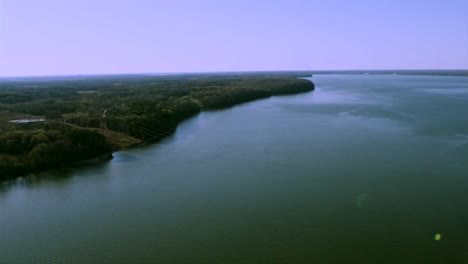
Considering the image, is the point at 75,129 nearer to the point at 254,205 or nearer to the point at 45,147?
the point at 45,147

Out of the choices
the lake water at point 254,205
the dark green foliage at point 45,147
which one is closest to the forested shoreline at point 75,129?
the dark green foliage at point 45,147

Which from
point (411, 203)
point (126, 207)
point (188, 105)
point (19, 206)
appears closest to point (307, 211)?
point (411, 203)

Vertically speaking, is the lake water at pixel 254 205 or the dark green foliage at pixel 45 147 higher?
the dark green foliage at pixel 45 147

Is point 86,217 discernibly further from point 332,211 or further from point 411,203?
point 411,203

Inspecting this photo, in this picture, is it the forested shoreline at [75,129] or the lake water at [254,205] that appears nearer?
the lake water at [254,205]

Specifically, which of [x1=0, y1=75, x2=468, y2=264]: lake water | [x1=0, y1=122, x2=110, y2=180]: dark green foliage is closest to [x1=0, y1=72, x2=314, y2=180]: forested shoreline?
[x1=0, y1=122, x2=110, y2=180]: dark green foliage

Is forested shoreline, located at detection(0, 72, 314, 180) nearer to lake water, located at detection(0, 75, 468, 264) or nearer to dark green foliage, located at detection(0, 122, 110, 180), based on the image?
dark green foliage, located at detection(0, 122, 110, 180)

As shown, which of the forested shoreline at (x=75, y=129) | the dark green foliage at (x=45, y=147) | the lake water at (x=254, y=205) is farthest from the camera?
the forested shoreline at (x=75, y=129)

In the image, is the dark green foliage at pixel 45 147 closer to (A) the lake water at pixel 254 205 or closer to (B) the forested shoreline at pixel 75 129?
A: (B) the forested shoreline at pixel 75 129

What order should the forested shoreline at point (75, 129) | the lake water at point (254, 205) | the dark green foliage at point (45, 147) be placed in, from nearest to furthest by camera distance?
the lake water at point (254, 205)
the dark green foliage at point (45, 147)
the forested shoreline at point (75, 129)
